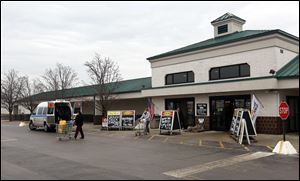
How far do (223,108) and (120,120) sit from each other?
8.07m

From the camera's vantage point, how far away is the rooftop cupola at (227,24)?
1010 inches

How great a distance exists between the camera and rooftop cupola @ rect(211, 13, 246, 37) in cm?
2567

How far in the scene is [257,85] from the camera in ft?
61.6

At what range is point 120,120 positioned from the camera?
1007 inches

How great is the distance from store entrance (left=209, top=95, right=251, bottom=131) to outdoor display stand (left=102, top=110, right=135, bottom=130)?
6.25 metres

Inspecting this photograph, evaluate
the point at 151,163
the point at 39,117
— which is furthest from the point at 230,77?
the point at 39,117

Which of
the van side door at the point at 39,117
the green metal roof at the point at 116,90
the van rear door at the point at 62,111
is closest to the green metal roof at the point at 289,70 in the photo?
the green metal roof at the point at 116,90

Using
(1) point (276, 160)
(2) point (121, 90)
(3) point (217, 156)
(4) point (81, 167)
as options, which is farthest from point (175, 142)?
(2) point (121, 90)

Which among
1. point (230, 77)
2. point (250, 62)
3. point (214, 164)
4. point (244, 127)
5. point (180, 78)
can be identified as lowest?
point (214, 164)

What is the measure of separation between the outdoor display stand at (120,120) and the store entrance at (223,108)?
20.5 ft

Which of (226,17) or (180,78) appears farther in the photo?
(226,17)

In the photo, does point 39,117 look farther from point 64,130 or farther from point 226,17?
A: point 226,17

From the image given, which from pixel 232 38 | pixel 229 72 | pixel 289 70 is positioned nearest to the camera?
pixel 289 70

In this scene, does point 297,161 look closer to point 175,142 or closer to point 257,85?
point 175,142
